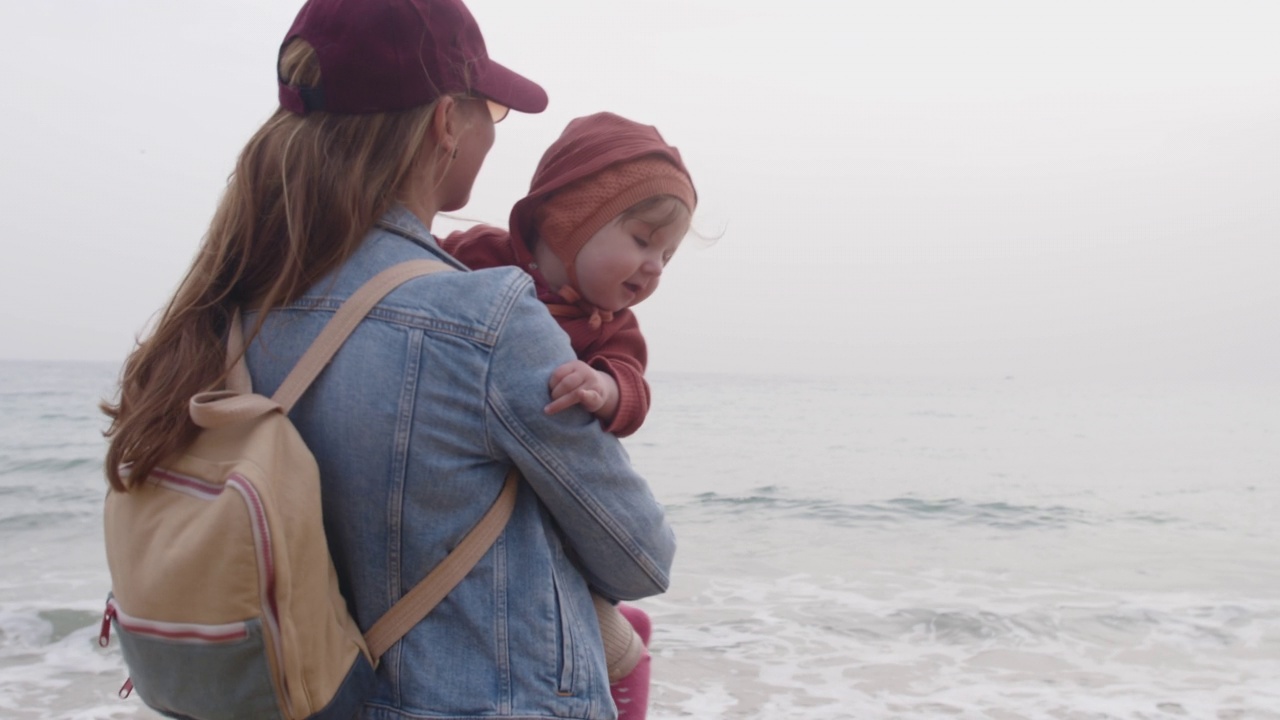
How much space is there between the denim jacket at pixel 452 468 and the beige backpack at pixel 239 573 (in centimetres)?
5

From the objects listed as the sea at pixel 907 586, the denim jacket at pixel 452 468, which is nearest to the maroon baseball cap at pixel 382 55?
the denim jacket at pixel 452 468

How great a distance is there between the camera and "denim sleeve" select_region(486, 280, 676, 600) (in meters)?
1.38

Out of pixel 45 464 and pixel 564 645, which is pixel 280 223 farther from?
pixel 45 464

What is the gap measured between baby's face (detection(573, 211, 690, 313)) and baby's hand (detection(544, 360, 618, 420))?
1.95ft

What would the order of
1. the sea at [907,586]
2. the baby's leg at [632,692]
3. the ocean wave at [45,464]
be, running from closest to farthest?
1. the baby's leg at [632,692]
2. the sea at [907,586]
3. the ocean wave at [45,464]

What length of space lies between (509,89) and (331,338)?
484 millimetres

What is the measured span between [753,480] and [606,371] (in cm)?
1264

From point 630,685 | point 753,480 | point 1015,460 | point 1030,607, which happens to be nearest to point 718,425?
point 1015,460

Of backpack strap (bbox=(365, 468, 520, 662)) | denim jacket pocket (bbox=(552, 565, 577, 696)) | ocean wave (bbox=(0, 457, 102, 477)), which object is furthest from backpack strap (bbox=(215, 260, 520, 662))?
ocean wave (bbox=(0, 457, 102, 477))

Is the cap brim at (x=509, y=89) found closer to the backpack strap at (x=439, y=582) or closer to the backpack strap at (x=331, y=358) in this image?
the backpack strap at (x=331, y=358)

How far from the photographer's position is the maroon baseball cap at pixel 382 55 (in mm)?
1448

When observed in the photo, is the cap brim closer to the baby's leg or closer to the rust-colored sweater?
the rust-colored sweater

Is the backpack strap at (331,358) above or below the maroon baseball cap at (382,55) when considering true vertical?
below

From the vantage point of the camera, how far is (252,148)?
1.53 meters
